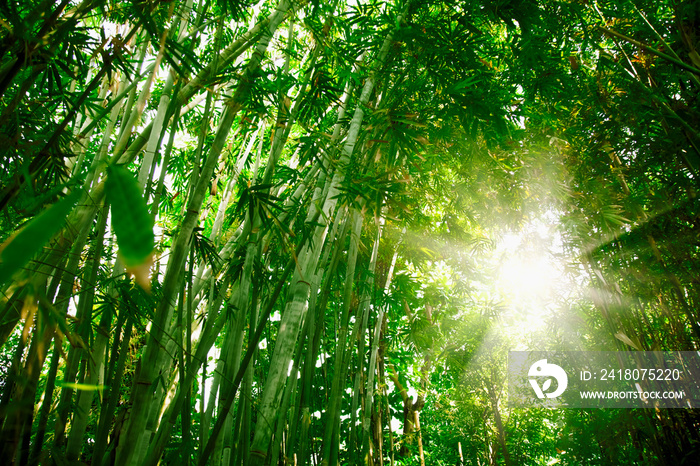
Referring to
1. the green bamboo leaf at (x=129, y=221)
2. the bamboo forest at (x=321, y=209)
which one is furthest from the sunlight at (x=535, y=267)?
the green bamboo leaf at (x=129, y=221)

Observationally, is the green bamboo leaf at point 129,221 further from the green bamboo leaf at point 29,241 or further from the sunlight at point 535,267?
the sunlight at point 535,267

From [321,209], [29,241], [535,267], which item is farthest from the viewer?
[535,267]

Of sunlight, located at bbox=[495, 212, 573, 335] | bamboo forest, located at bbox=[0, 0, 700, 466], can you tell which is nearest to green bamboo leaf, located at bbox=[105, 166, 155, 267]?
bamboo forest, located at bbox=[0, 0, 700, 466]

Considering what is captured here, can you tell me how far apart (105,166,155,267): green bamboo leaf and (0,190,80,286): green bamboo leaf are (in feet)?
0.13

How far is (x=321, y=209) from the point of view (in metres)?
1.45

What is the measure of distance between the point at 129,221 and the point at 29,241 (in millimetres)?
89

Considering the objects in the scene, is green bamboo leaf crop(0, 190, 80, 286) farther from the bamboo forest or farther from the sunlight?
the sunlight

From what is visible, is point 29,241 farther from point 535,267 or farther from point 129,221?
point 535,267

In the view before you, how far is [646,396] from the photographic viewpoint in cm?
264

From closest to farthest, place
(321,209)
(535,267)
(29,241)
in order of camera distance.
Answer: (29,241), (321,209), (535,267)

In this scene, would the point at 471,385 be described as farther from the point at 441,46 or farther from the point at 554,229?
the point at 441,46

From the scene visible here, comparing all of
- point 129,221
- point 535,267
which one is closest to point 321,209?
point 129,221

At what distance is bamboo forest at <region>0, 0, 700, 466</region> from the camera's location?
100cm

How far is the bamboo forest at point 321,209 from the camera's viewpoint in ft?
3.29
